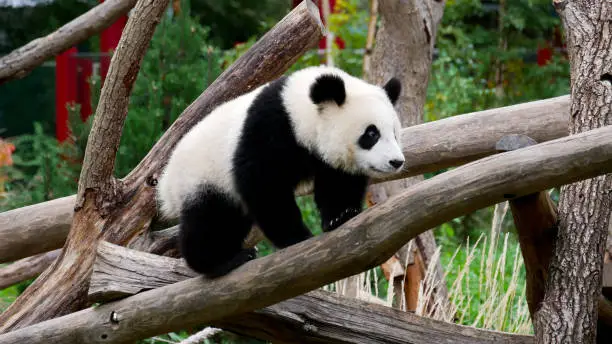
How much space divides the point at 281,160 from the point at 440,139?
1.34 m

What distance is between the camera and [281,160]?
8.95 feet

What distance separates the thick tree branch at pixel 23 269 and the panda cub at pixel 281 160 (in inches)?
75.0

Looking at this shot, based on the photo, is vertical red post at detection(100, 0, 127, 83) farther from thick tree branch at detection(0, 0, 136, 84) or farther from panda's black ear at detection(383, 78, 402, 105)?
panda's black ear at detection(383, 78, 402, 105)

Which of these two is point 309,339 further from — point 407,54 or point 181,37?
point 181,37

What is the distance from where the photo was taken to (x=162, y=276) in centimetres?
297

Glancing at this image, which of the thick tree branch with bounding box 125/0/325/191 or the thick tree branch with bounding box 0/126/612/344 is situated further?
the thick tree branch with bounding box 125/0/325/191

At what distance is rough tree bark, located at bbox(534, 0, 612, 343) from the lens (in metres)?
2.86

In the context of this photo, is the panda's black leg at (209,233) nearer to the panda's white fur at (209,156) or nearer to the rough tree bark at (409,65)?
the panda's white fur at (209,156)

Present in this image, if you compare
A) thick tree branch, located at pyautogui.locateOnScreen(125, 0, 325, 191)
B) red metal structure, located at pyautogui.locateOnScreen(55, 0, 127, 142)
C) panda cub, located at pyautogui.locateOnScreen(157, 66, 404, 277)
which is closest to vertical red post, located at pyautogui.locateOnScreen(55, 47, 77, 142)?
red metal structure, located at pyautogui.locateOnScreen(55, 0, 127, 142)

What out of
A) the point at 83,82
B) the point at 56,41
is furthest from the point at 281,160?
the point at 83,82

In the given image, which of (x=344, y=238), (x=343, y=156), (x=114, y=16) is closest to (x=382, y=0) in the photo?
(x=114, y=16)

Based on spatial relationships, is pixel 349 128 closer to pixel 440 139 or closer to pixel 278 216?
pixel 278 216

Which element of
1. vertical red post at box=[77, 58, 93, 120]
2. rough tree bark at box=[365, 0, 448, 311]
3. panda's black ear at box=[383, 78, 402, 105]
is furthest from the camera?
vertical red post at box=[77, 58, 93, 120]

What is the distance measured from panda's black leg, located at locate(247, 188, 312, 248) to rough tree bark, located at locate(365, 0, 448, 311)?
79.7 inches
